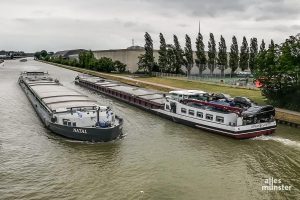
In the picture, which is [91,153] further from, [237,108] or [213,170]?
[237,108]

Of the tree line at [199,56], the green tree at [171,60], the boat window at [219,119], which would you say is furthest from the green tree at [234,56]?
the boat window at [219,119]

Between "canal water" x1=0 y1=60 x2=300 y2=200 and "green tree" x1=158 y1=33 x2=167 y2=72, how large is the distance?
71.3m

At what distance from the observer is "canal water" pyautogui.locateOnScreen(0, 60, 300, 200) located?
27.0 m

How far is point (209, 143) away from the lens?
40.0 meters

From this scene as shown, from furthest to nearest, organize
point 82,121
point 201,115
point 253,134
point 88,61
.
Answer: point 88,61, point 201,115, point 253,134, point 82,121

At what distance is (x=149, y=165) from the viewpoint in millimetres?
32469

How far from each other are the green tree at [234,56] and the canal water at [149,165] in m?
71.4

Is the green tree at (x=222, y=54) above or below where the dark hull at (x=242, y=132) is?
above

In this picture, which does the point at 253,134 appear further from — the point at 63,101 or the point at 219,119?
the point at 63,101

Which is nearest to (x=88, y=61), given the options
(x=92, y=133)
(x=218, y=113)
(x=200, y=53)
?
(x=200, y=53)

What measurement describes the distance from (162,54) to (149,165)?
8695 cm

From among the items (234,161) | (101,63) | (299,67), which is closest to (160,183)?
(234,161)

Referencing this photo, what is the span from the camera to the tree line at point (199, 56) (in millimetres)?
116188

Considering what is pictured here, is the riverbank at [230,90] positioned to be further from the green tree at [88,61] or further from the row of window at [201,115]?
the green tree at [88,61]
